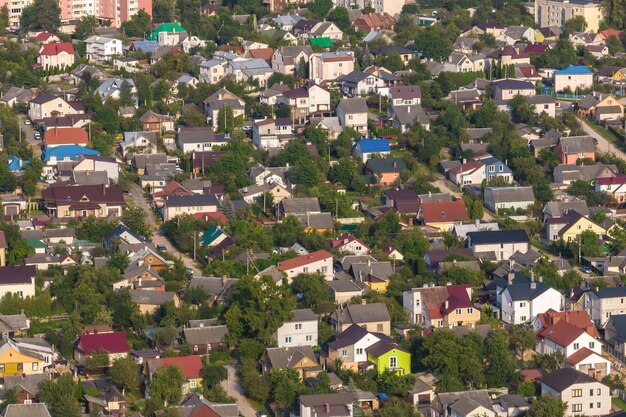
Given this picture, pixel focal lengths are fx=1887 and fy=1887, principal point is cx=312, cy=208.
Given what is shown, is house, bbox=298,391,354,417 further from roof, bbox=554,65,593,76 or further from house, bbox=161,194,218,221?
roof, bbox=554,65,593,76

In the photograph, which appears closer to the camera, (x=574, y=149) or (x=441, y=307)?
(x=441, y=307)

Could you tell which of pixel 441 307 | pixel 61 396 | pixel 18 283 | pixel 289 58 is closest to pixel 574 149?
pixel 289 58

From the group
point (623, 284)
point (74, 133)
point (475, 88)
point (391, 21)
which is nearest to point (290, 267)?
point (623, 284)

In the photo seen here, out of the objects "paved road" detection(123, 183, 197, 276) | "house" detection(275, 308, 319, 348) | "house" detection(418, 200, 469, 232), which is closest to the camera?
"house" detection(275, 308, 319, 348)

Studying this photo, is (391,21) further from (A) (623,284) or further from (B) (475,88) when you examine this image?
(A) (623,284)

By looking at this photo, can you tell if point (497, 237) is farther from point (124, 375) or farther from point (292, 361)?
point (124, 375)

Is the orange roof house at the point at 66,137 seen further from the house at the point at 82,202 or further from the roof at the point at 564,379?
the roof at the point at 564,379

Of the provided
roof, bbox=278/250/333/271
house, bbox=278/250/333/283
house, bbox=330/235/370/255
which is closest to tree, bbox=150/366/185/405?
house, bbox=278/250/333/283
